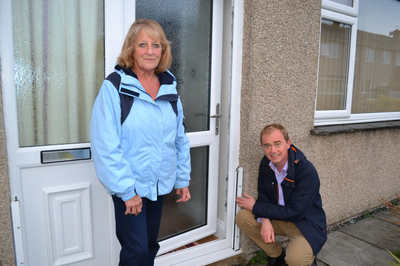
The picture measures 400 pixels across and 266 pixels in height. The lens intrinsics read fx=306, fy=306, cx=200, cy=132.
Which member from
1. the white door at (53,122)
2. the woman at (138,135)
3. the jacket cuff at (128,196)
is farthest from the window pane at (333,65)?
the jacket cuff at (128,196)

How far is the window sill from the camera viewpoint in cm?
317

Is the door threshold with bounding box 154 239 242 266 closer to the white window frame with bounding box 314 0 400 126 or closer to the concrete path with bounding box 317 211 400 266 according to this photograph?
the concrete path with bounding box 317 211 400 266

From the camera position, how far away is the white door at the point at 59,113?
1.85m

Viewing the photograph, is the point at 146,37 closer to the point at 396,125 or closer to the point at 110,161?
the point at 110,161

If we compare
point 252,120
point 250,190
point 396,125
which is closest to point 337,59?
point 396,125

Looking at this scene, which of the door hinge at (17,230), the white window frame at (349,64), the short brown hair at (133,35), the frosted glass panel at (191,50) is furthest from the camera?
the white window frame at (349,64)

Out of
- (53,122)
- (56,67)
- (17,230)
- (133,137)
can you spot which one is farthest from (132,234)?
(56,67)

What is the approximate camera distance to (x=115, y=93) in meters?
1.60

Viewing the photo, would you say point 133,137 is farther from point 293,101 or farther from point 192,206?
point 293,101

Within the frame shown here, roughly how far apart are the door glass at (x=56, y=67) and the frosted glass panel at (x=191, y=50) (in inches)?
23.0

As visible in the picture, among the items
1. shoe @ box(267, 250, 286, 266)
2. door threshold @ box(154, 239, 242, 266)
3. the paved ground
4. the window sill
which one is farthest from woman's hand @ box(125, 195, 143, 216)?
the window sill

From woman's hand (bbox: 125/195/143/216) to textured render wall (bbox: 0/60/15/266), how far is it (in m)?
0.74

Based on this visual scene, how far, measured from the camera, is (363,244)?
319cm

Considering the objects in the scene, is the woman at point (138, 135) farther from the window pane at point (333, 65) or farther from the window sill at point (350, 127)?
the window pane at point (333, 65)
